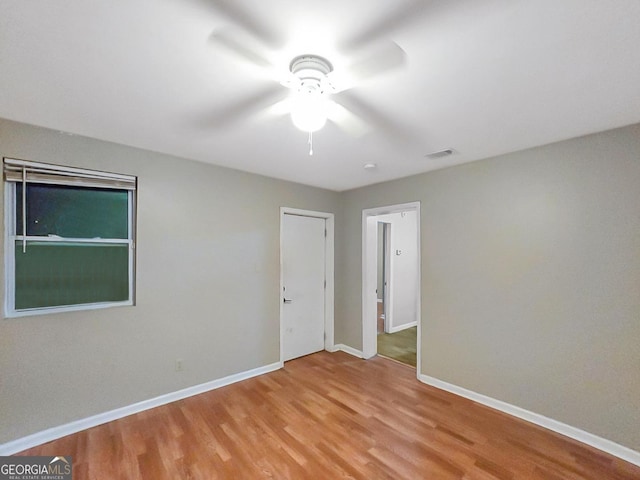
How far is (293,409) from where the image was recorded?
271cm

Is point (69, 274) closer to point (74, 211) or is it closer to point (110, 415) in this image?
point (74, 211)

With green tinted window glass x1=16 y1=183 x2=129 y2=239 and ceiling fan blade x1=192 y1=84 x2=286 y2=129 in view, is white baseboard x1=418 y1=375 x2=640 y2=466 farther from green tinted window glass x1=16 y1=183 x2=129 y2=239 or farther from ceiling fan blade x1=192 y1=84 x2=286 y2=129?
green tinted window glass x1=16 y1=183 x2=129 y2=239

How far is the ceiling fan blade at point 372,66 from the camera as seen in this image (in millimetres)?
1304

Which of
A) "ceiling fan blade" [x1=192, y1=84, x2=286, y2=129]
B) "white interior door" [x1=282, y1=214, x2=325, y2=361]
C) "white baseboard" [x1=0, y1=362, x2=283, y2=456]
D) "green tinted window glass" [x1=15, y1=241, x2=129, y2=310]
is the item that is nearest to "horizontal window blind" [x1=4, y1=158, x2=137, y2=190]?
"green tinted window glass" [x1=15, y1=241, x2=129, y2=310]

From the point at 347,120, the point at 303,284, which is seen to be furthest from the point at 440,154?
the point at 303,284

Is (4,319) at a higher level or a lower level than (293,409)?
Result: higher

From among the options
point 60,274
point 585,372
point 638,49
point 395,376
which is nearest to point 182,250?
point 60,274

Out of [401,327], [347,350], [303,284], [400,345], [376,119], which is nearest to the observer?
[376,119]

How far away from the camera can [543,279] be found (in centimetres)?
252

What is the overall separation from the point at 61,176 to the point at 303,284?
2.89 metres

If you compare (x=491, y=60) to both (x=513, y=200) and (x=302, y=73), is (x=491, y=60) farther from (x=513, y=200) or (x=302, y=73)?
(x=513, y=200)

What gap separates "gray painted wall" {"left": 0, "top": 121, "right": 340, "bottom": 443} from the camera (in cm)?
220

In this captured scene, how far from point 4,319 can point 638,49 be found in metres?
4.32

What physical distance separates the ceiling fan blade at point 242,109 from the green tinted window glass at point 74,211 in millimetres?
1287
